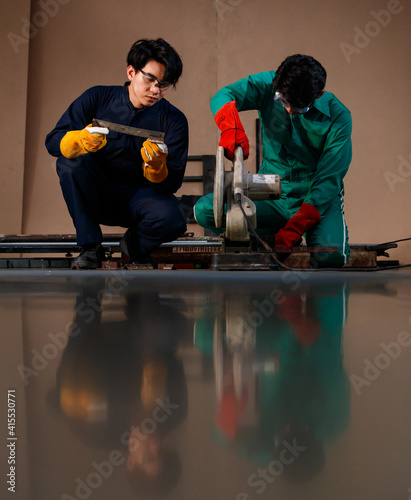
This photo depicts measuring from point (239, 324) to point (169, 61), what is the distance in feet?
6.20

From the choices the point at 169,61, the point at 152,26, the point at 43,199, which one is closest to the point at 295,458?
the point at 169,61

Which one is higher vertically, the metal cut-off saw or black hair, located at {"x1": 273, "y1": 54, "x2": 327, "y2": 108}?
black hair, located at {"x1": 273, "y1": 54, "x2": 327, "y2": 108}

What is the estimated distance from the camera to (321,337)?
464 millimetres

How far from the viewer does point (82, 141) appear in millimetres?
2051

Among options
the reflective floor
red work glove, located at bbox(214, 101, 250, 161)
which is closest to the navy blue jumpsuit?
red work glove, located at bbox(214, 101, 250, 161)

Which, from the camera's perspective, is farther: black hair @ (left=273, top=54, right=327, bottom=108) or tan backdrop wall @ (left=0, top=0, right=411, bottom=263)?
tan backdrop wall @ (left=0, top=0, right=411, bottom=263)

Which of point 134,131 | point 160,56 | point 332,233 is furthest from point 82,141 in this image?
point 332,233

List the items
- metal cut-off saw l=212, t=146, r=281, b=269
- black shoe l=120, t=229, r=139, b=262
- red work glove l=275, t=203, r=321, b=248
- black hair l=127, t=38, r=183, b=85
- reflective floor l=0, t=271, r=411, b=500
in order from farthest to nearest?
black shoe l=120, t=229, r=139, b=262
red work glove l=275, t=203, r=321, b=248
black hair l=127, t=38, r=183, b=85
metal cut-off saw l=212, t=146, r=281, b=269
reflective floor l=0, t=271, r=411, b=500

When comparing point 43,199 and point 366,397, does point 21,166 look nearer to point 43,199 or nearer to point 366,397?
point 43,199

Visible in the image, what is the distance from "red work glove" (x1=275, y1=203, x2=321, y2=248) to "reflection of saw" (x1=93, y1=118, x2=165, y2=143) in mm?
840

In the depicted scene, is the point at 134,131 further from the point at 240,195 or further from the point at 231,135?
the point at 240,195

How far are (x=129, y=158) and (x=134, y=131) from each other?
15 cm

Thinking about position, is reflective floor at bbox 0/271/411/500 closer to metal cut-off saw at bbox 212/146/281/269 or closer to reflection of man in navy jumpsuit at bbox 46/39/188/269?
metal cut-off saw at bbox 212/146/281/269

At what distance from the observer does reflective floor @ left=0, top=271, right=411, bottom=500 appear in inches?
6.6
